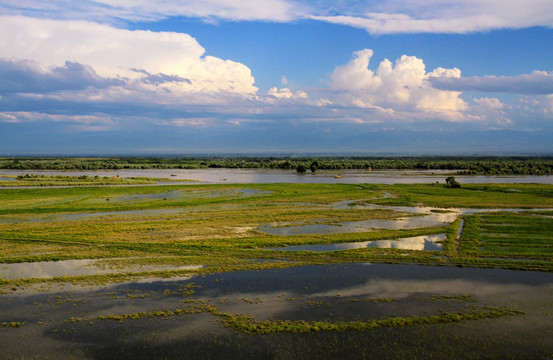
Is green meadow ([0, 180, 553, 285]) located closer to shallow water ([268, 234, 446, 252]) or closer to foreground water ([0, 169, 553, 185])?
shallow water ([268, 234, 446, 252])

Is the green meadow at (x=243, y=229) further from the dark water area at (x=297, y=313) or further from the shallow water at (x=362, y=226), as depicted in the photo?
the dark water area at (x=297, y=313)

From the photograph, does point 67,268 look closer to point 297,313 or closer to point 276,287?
point 276,287

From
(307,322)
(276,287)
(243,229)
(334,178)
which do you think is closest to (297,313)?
(307,322)

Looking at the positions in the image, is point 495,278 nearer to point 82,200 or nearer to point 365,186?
point 82,200

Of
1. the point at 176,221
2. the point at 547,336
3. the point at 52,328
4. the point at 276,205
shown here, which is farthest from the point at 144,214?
the point at 547,336

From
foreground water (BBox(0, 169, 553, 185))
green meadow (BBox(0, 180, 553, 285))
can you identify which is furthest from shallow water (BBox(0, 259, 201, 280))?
foreground water (BBox(0, 169, 553, 185))

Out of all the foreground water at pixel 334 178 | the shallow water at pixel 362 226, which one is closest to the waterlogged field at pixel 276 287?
the shallow water at pixel 362 226
